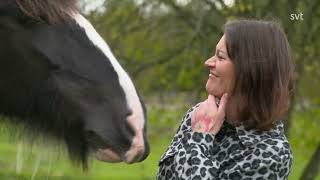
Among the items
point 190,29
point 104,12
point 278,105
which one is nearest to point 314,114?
point 190,29

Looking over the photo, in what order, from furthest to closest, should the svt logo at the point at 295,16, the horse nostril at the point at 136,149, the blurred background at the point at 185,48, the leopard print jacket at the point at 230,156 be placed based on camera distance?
the blurred background at the point at 185,48
the svt logo at the point at 295,16
the leopard print jacket at the point at 230,156
the horse nostril at the point at 136,149

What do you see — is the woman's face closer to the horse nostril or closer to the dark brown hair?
the dark brown hair

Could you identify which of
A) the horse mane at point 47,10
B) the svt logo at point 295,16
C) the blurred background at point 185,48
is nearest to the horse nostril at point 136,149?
the horse mane at point 47,10

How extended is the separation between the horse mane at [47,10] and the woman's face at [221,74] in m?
0.55

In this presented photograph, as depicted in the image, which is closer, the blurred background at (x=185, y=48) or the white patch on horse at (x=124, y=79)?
the white patch on horse at (x=124, y=79)

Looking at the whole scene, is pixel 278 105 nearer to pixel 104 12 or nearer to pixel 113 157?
pixel 113 157

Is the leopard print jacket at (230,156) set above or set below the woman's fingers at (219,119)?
below

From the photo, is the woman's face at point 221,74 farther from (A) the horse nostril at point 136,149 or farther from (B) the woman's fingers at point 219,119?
(A) the horse nostril at point 136,149

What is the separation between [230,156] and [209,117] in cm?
16

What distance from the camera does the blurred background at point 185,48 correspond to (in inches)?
255

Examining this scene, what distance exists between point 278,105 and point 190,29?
16.3ft

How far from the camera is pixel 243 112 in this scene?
2.57 meters

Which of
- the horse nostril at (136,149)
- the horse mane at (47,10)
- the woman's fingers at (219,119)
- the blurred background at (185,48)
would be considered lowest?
the blurred background at (185,48)

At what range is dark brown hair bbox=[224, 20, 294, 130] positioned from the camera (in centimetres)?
251
